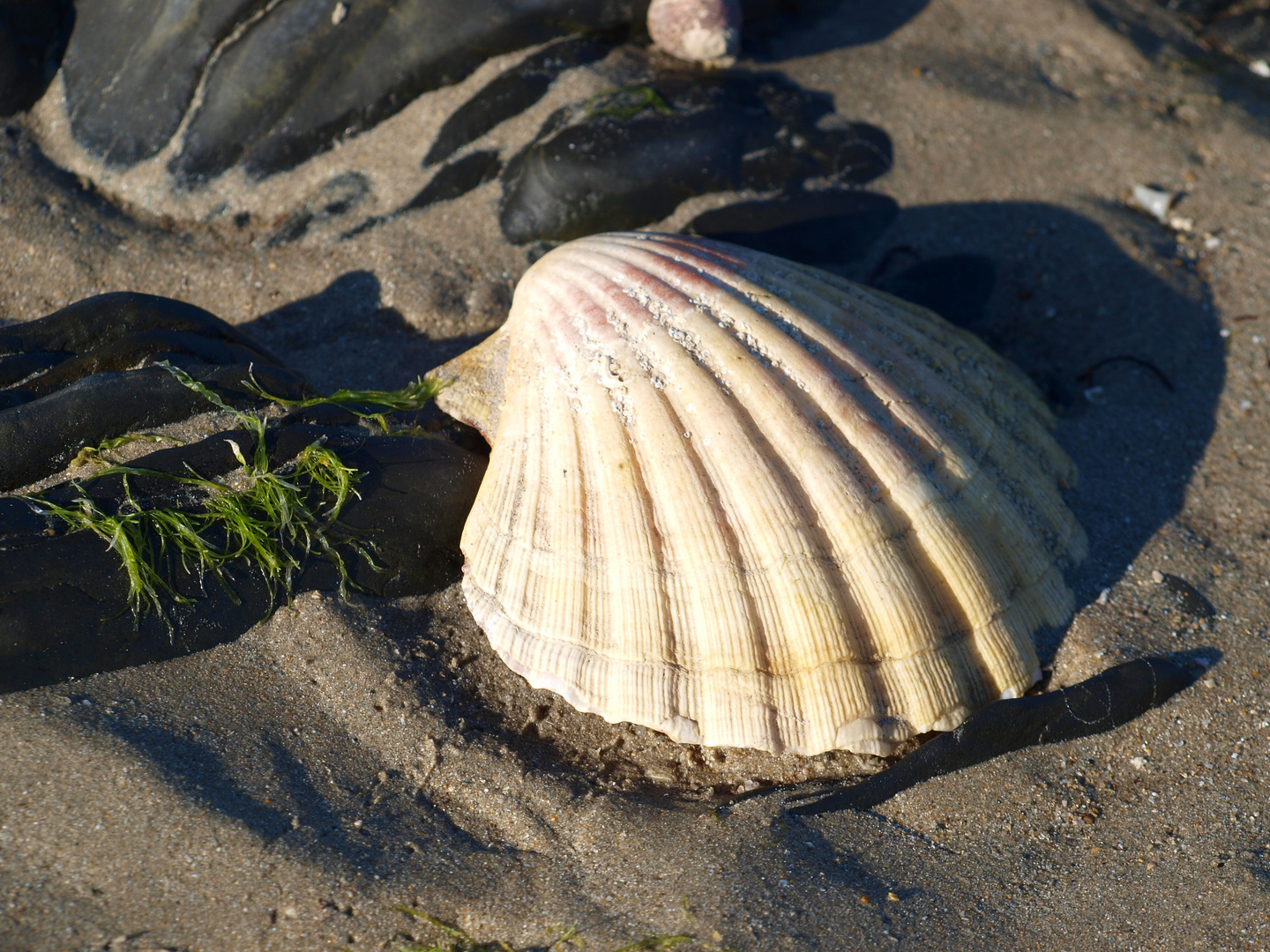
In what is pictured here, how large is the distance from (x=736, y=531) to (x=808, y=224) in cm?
209

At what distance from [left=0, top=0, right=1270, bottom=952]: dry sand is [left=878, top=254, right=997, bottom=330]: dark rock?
10 centimetres

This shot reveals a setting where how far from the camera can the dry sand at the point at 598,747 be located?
2.06m

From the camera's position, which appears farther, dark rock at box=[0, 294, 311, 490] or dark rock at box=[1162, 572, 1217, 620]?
dark rock at box=[1162, 572, 1217, 620]

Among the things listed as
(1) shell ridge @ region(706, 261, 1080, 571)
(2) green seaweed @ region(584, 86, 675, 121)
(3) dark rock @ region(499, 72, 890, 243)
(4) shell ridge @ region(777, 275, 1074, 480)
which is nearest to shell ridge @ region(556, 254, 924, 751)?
(1) shell ridge @ region(706, 261, 1080, 571)

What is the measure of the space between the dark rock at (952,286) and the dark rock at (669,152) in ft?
1.97

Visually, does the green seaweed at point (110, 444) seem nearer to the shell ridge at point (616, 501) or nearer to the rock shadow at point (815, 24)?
the shell ridge at point (616, 501)

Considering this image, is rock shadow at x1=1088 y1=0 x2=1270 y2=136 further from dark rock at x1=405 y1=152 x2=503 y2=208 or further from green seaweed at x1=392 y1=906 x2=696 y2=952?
green seaweed at x1=392 y1=906 x2=696 y2=952

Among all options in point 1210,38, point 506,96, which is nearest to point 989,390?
point 506,96

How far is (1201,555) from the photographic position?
308cm

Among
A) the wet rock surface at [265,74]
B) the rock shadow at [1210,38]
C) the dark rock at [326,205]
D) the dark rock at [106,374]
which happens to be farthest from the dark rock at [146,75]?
the rock shadow at [1210,38]

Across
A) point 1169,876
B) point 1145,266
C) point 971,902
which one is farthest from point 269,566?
point 1145,266

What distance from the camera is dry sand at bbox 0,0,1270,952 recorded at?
206cm

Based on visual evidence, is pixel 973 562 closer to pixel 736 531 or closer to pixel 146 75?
pixel 736 531

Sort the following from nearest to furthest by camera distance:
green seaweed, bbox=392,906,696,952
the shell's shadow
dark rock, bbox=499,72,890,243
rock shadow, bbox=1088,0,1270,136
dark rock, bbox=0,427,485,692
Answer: green seaweed, bbox=392,906,696,952, dark rock, bbox=0,427,485,692, the shell's shadow, dark rock, bbox=499,72,890,243, rock shadow, bbox=1088,0,1270,136
